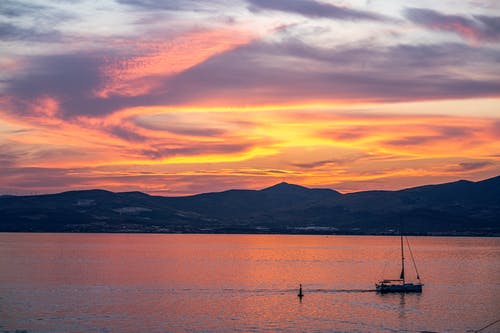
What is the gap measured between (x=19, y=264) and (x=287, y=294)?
98.5 meters

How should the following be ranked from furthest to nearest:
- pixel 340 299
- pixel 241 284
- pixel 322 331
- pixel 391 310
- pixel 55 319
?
pixel 241 284 → pixel 340 299 → pixel 391 310 → pixel 55 319 → pixel 322 331

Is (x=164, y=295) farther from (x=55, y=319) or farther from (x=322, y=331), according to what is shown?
(x=322, y=331)

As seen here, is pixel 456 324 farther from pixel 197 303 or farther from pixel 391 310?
pixel 197 303

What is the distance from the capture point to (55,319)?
9538cm

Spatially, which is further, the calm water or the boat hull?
the boat hull

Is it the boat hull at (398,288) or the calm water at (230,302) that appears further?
the boat hull at (398,288)

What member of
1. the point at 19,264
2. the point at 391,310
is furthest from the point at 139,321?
the point at 19,264

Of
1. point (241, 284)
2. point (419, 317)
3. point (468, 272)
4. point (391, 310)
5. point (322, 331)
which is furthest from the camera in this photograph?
point (468, 272)

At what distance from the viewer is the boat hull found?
134 m

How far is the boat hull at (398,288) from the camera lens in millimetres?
134375

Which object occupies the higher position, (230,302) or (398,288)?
(398,288)

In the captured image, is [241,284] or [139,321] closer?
[139,321]

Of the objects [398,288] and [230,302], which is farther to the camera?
[398,288]

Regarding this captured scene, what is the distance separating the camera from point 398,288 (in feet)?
448
